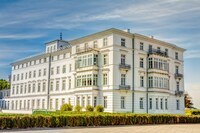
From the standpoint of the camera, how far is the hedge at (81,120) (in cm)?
2080

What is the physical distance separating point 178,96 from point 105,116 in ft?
104

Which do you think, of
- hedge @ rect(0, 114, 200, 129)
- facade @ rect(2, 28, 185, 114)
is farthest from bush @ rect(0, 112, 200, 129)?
facade @ rect(2, 28, 185, 114)

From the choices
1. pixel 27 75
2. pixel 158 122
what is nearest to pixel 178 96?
pixel 158 122

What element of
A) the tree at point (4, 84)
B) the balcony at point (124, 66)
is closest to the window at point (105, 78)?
the balcony at point (124, 66)

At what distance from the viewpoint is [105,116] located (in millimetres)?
26141

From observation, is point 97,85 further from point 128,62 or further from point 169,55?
point 169,55

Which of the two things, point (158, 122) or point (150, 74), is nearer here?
point (158, 122)

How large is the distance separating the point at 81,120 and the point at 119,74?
20095mm

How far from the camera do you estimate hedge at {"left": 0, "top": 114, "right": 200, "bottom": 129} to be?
819 inches

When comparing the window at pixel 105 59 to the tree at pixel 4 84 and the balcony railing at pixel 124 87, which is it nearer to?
the balcony railing at pixel 124 87

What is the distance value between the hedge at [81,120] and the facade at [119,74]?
1208cm

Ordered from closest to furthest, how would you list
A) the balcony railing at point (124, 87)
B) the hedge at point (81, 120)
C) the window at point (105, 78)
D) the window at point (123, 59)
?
the hedge at point (81, 120) → the balcony railing at point (124, 87) → the window at point (105, 78) → the window at point (123, 59)

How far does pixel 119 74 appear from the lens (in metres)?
43.7

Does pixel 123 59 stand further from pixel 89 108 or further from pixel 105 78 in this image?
pixel 89 108
